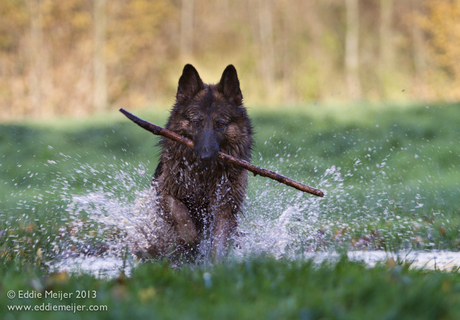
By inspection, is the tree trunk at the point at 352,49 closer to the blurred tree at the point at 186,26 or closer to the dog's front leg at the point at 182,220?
the blurred tree at the point at 186,26

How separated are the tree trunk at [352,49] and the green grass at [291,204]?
12.6 m

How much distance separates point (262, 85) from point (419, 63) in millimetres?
9431

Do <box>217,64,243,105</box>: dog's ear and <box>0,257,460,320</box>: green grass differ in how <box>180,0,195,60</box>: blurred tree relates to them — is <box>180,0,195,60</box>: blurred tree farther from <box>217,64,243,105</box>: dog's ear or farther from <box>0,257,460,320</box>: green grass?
<box>0,257,460,320</box>: green grass

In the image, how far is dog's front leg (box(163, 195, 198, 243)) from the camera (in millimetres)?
4695

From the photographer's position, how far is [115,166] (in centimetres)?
1150

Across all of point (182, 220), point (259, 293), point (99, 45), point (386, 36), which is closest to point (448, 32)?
point (386, 36)

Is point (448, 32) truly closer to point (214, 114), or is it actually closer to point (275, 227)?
point (275, 227)

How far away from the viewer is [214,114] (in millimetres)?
4773

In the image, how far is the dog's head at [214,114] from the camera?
15.5 feet

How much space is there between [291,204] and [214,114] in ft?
7.78

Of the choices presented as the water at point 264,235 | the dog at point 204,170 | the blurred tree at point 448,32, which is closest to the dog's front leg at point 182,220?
the dog at point 204,170

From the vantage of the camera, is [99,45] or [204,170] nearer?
[204,170]

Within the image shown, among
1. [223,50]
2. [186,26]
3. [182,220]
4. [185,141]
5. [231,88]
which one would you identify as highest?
[186,26]

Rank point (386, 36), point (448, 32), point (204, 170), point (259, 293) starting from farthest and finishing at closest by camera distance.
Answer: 1. point (386, 36)
2. point (448, 32)
3. point (204, 170)
4. point (259, 293)
